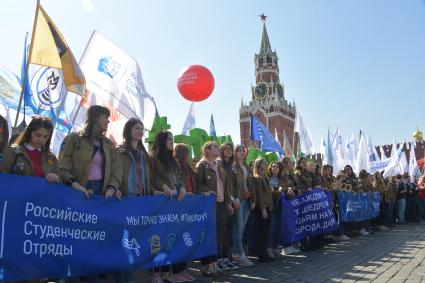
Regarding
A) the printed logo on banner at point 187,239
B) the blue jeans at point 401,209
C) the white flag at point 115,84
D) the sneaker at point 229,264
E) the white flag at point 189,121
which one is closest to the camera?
the printed logo on banner at point 187,239

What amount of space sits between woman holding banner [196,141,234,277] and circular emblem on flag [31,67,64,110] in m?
3.90

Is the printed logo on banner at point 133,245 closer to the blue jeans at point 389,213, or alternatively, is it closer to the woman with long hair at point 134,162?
the woman with long hair at point 134,162

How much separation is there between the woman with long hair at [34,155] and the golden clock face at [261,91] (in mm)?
88882

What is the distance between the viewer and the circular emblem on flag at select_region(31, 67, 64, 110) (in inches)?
343

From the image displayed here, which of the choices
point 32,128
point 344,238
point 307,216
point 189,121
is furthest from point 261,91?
point 32,128

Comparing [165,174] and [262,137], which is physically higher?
[262,137]

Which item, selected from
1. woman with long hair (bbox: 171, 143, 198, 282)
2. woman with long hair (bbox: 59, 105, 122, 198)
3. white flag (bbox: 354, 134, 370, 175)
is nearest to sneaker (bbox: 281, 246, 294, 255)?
woman with long hair (bbox: 171, 143, 198, 282)

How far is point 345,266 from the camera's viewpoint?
6473 mm

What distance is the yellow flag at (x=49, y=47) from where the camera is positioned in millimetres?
6047

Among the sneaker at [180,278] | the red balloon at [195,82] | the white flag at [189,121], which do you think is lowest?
the sneaker at [180,278]

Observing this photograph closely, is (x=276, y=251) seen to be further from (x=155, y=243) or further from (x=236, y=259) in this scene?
(x=155, y=243)

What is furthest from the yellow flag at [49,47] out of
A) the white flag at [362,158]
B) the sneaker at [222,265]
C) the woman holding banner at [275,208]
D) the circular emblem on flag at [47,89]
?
the white flag at [362,158]

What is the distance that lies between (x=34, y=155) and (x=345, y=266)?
187 inches

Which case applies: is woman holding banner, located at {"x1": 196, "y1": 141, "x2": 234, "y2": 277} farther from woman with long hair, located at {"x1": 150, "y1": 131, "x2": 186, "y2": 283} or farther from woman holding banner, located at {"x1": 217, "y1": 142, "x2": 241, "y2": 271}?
woman with long hair, located at {"x1": 150, "y1": 131, "x2": 186, "y2": 283}
